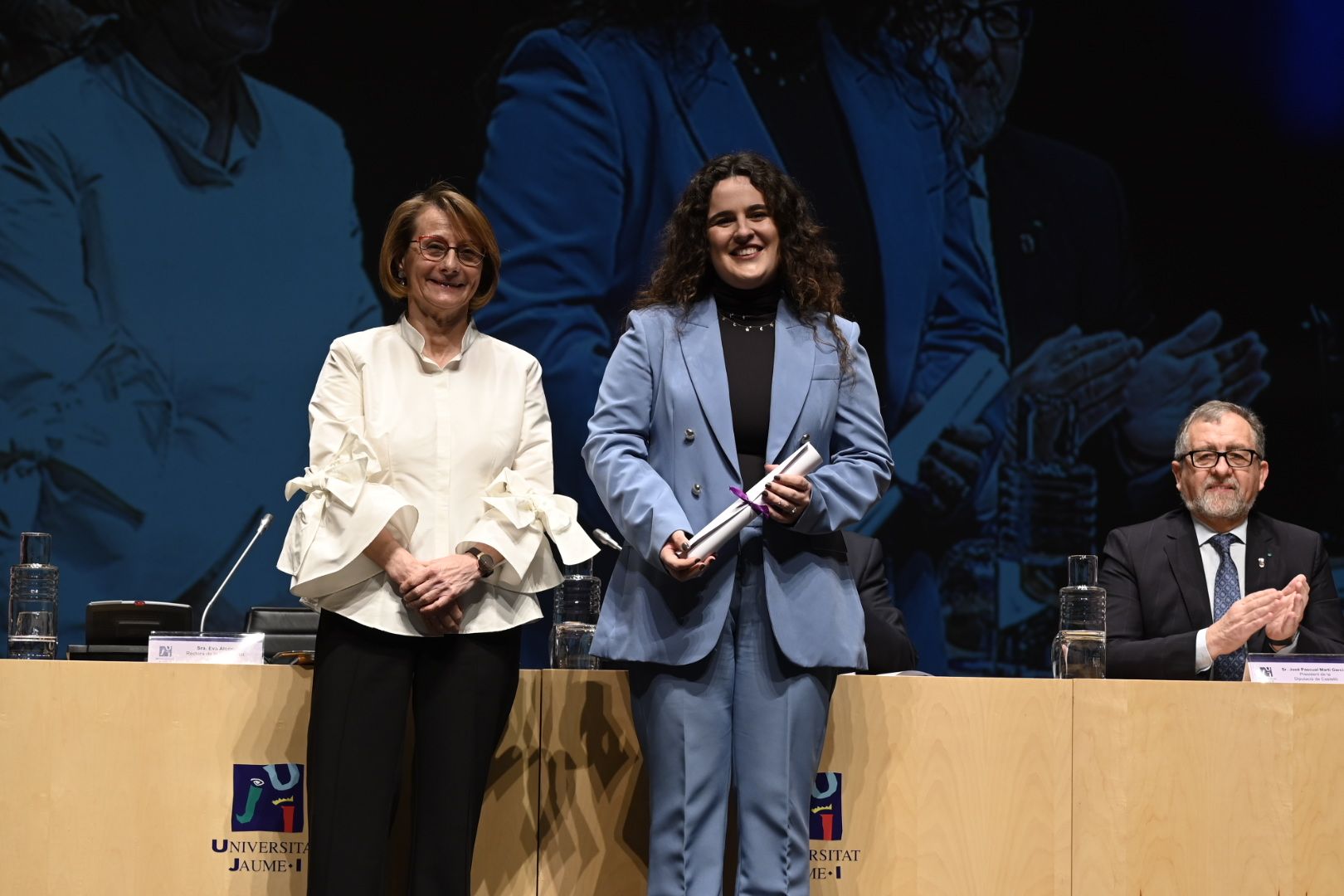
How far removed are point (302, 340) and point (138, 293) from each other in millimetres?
610

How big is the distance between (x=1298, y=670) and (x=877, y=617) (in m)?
1.06

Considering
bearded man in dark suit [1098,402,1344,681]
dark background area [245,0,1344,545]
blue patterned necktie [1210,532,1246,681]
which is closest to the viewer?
blue patterned necktie [1210,532,1246,681]

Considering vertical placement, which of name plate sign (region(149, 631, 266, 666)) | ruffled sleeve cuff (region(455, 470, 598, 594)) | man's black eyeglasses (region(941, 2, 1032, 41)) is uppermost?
man's black eyeglasses (region(941, 2, 1032, 41))

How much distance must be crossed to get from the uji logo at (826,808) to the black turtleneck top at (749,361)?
27.1 inches

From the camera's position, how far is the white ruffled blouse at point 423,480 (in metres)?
2.55

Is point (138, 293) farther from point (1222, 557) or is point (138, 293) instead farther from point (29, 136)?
point (1222, 557)

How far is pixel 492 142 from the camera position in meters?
5.05

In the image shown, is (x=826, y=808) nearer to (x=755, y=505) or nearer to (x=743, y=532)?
(x=743, y=532)

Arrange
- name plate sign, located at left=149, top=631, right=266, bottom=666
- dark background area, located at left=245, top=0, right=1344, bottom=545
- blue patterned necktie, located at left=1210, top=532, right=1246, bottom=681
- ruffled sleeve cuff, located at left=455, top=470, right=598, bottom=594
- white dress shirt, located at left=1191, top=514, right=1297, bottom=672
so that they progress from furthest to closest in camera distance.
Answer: dark background area, located at left=245, top=0, right=1344, bottom=545
white dress shirt, located at left=1191, top=514, right=1297, bottom=672
blue patterned necktie, located at left=1210, top=532, right=1246, bottom=681
name plate sign, located at left=149, top=631, right=266, bottom=666
ruffled sleeve cuff, located at left=455, top=470, right=598, bottom=594

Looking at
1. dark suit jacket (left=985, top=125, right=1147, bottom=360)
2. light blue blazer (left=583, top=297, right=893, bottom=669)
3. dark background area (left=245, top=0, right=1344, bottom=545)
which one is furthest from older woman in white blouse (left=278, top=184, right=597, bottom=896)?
dark suit jacket (left=985, top=125, right=1147, bottom=360)

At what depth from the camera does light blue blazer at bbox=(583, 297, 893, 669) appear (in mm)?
2475

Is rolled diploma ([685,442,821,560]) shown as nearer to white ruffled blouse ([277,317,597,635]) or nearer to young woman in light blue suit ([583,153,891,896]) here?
young woman in light blue suit ([583,153,891,896])

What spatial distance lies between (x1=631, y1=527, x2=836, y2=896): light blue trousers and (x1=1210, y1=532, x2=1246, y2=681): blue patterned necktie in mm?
1184

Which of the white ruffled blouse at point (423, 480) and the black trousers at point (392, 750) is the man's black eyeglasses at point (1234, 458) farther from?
the black trousers at point (392, 750)
